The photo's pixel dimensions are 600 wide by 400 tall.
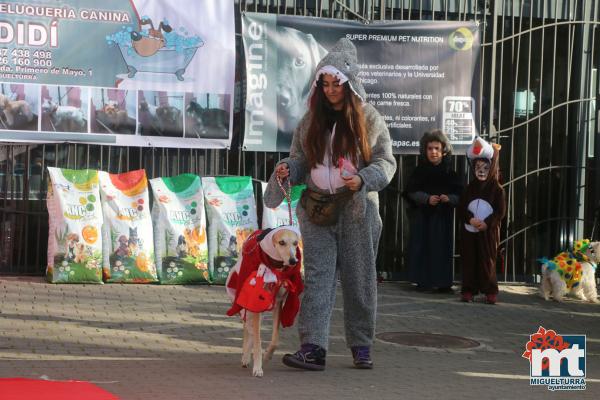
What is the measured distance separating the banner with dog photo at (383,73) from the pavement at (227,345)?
185 centimetres

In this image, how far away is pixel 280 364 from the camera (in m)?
7.06

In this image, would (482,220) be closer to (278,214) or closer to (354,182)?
(278,214)

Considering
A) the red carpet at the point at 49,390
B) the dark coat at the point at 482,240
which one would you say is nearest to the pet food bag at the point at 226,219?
the dark coat at the point at 482,240

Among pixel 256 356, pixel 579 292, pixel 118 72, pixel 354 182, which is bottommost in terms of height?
pixel 256 356

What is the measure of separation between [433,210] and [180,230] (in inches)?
108

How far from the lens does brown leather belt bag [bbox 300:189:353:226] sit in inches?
266

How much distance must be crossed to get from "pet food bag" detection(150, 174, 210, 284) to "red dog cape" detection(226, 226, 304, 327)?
4.10 m

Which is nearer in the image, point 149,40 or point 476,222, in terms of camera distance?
point 476,222

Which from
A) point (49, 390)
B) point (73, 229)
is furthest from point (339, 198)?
point (73, 229)

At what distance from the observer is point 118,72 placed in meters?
10.6

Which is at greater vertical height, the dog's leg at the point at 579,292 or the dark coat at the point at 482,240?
the dark coat at the point at 482,240

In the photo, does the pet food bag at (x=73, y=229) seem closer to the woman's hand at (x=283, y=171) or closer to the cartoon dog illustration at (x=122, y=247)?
the cartoon dog illustration at (x=122, y=247)

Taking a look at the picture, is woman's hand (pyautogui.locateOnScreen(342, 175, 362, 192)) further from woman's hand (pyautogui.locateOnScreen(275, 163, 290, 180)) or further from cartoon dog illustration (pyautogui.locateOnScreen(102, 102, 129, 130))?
cartoon dog illustration (pyautogui.locateOnScreen(102, 102, 129, 130))

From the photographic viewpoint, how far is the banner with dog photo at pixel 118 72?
10.4m
